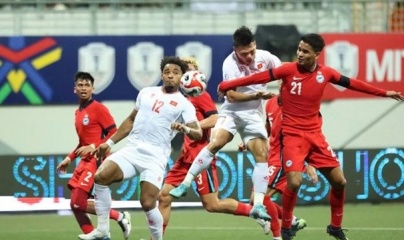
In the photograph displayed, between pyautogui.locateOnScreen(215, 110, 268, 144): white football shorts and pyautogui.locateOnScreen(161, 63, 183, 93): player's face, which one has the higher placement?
pyautogui.locateOnScreen(161, 63, 183, 93): player's face

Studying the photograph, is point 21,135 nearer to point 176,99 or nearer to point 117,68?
point 117,68

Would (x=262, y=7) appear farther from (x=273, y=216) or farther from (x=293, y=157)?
(x=293, y=157)

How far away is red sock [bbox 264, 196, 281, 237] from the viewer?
13023mm

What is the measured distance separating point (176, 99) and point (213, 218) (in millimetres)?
5562

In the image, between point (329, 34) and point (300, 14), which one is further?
point (300, 14)

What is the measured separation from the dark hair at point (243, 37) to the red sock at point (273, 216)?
1790mm

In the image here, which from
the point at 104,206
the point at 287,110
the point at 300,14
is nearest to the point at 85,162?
the point at 104,206

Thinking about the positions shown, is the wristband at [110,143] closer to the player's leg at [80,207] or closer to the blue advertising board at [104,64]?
the player's leg at [80,207]

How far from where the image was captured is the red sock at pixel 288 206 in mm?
12461

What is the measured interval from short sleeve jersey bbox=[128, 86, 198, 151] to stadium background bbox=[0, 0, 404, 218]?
571 centimetres

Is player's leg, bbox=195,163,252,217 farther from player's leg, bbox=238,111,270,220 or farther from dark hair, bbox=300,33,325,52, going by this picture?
dark hair, bbox=300,33,325,52

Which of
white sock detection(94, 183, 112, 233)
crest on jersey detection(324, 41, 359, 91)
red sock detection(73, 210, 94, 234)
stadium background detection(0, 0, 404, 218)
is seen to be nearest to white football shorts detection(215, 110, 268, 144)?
white sock detection(94, 183, 112, 233)

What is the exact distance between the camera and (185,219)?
17.1 m

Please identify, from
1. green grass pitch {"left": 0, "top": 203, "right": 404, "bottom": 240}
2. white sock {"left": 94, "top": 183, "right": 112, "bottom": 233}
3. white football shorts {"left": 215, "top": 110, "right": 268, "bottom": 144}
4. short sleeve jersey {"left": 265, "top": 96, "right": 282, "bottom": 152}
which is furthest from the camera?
green grass pitch {"left": 0, "top": 203, "right": 404, "bottom": 240}
